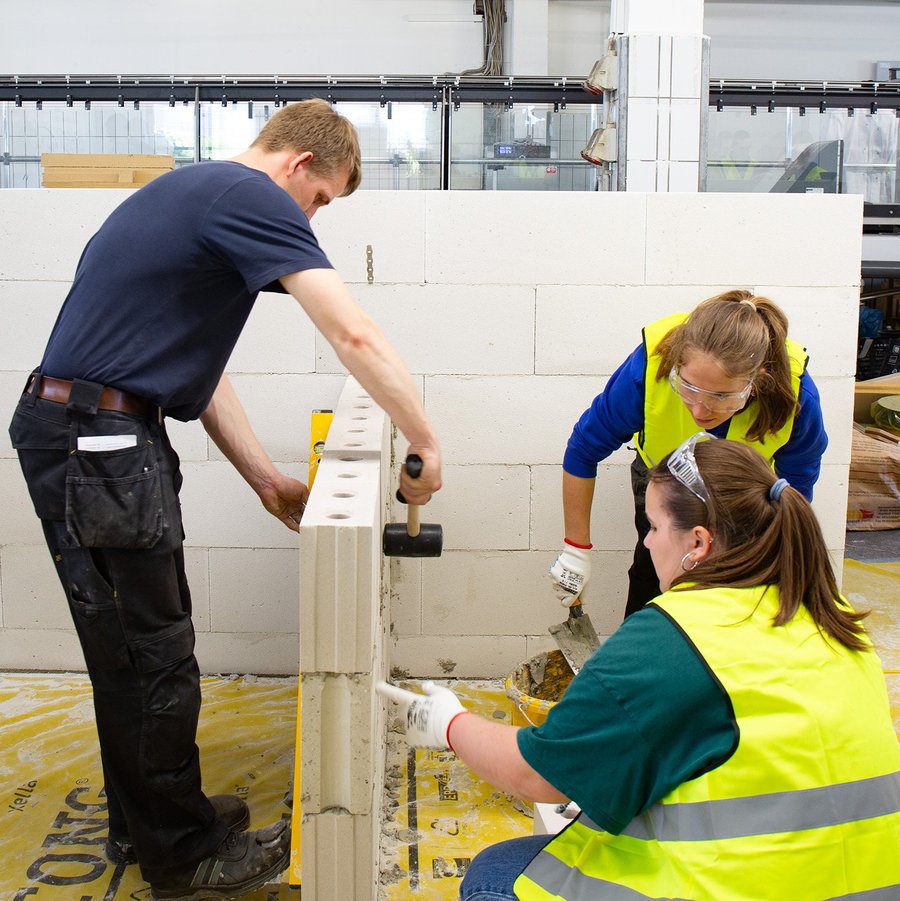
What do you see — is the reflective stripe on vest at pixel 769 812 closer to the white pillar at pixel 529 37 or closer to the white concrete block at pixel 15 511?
the white concrete block at pixel 15 511

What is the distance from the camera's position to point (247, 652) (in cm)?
279

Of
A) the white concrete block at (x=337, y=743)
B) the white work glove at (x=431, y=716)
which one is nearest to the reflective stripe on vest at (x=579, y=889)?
the white work glove at (x=431, y=716)

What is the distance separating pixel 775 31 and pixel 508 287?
20.0ft

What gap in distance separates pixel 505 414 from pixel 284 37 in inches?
214

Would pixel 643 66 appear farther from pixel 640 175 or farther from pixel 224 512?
pixel 224 512

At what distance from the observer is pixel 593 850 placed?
107 centimetres

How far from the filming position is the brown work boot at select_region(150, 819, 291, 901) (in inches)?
69.1

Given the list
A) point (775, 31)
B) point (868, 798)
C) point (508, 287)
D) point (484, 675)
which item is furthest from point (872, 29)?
point (868, 798)

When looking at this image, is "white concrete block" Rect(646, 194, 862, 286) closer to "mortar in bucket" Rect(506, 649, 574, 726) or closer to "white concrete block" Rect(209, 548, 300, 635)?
"mortar in bucket" Rect(506, 649, 574, 726)

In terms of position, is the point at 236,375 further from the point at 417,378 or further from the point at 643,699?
the point at 643,699

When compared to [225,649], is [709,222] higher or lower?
higher

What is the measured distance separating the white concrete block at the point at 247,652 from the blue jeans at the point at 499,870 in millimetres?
1529

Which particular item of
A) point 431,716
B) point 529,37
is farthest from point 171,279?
point 529,37

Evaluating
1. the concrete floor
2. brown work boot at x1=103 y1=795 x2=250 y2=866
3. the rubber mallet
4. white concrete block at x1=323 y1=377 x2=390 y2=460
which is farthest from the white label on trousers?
the concrete floor
